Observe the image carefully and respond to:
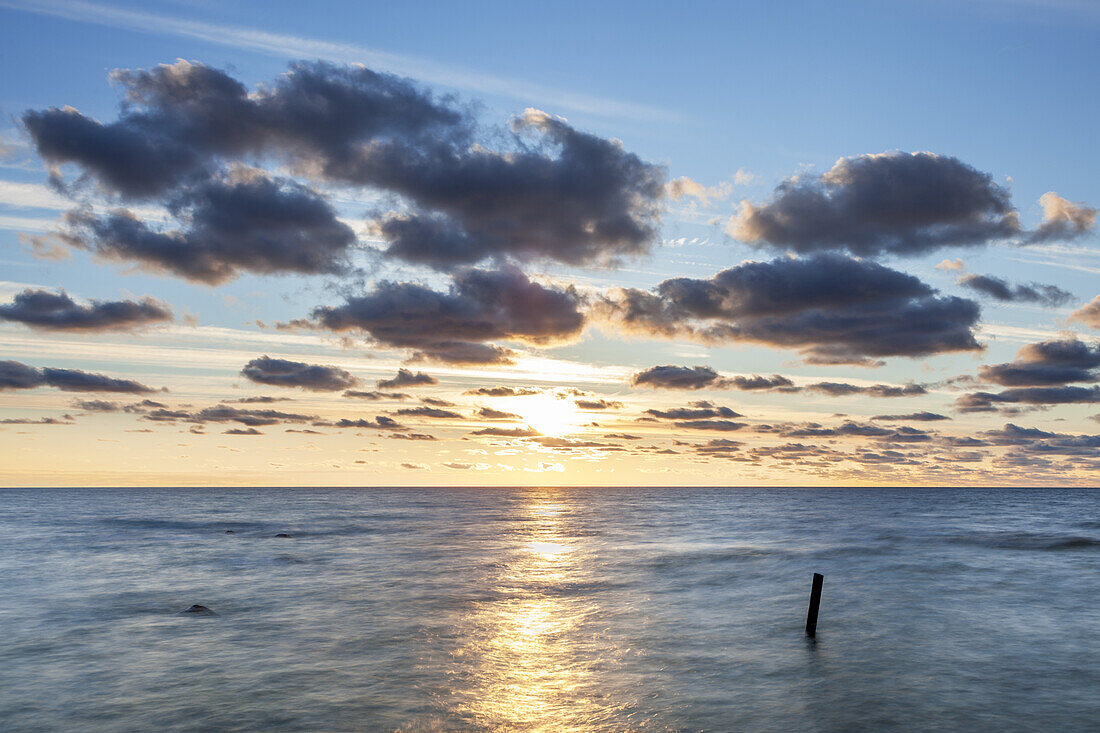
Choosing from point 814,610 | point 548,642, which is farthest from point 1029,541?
point 548,642

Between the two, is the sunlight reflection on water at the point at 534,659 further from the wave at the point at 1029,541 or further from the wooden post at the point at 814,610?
the wave at the point at 1029,541

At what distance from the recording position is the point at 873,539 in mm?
85562

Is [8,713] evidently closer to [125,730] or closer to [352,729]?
[125,730]

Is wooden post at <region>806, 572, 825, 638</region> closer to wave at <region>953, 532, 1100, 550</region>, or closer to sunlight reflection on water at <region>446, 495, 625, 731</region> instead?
sunlight reflection on water at <region>446, 495, 625, 731</region>

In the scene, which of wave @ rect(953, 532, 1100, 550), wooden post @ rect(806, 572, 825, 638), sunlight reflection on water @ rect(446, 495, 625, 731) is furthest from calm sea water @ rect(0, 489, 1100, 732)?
wave @ rect(953, 532, 1100, 550)

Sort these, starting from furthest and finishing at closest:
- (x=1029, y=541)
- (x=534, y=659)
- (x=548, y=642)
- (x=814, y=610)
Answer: (x=1029, y=541) → (x=814, y=610) → (x=548, y=642) → (x=534, y=659)

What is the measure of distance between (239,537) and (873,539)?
76.2 metres

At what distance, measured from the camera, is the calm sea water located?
23.0 metres

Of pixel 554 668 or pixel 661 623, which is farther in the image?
pixel 661 623

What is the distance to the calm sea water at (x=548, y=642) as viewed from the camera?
75.4 ft

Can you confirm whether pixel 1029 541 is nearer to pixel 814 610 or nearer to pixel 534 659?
pixel 814 610

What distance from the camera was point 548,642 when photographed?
3316 centimetres

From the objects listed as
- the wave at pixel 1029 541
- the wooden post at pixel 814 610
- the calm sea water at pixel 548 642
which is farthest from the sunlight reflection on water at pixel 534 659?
the wave at pixel 1029 541

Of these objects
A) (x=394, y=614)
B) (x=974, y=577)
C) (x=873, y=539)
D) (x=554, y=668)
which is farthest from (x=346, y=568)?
(x=873, y=539)
